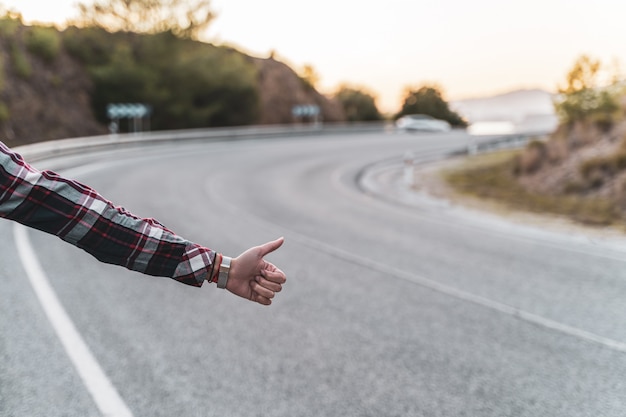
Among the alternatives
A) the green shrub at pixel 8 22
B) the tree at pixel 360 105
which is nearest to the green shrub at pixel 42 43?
the green shrub at pixel 8 22

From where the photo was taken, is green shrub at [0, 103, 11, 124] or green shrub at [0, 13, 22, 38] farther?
green shrub at [0, 13, 22, 38]

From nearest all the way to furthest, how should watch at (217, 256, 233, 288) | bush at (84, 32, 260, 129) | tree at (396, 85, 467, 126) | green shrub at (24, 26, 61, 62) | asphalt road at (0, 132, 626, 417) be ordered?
watch at (217, 256, 233, 288)
asphalt road at (0, 132, 626, 417)
green shrub at (24, 26, 61, 62)
bush at (84, 32, 260, 129)
tree at (396, 85, 467, 126)

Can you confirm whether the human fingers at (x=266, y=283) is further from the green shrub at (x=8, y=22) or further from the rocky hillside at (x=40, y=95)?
the green shrub at (x=8, y=22)

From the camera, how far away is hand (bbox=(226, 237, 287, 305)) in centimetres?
265

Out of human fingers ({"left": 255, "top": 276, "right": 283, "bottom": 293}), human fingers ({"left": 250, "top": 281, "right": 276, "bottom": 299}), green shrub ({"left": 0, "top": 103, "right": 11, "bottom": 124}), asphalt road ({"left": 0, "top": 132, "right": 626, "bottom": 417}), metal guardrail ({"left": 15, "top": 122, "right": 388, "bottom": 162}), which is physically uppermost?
human fingers ({"left": 255, "top": 276, "right": 283, "bottom": 293})

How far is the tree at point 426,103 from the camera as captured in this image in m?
83.1

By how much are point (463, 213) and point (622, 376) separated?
975 centimetres

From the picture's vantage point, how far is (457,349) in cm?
527

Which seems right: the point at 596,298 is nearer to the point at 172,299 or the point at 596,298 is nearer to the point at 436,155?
the point at 172,299

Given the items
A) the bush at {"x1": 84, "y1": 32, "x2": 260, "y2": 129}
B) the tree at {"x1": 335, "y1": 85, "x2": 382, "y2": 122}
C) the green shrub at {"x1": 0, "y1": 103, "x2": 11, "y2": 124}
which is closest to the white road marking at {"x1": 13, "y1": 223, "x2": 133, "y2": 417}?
the green shrub at {"x1": 0, "y1": 103, "x2": 11, "y2": 124}

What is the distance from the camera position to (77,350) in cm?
477

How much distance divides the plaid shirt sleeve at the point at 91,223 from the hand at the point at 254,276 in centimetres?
12

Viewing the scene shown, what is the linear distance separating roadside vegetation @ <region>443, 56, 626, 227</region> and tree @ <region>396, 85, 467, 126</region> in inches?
2327

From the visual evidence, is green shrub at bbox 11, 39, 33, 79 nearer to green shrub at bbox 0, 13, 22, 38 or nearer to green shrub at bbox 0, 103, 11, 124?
green shrub at bbox 0, 13, 22, 38
